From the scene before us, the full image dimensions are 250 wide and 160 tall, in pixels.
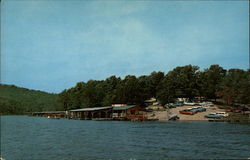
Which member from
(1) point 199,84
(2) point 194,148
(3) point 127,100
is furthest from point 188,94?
(2) point 194,148

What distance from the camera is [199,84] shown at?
119125mm

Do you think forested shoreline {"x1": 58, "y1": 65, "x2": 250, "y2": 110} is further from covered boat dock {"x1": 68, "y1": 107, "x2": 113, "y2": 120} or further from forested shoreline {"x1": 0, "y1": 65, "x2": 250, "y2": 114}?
covered boat dock {"x1": 68, "y1": 107, "x2": 113, "y2": 120}

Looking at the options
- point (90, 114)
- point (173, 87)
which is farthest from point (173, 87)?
point (90, 114)

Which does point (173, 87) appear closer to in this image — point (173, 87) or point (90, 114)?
point (173, 87)

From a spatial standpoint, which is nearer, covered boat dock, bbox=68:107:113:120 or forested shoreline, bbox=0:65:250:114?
forested shoreline, bbox=0:65:250:114

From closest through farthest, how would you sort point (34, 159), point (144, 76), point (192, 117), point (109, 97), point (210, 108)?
point (34, 159)
point (192, 117)
point (210, 108)
point (109, 97)
point (144, 76)

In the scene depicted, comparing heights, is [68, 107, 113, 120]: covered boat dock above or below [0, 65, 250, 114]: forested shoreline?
below

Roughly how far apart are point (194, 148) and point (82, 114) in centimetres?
10075

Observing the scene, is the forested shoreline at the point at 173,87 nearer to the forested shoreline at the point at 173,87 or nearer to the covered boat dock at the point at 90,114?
the forested shoreline at the point at 173,87

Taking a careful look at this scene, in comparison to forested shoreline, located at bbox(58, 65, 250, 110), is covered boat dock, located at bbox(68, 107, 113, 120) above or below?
below

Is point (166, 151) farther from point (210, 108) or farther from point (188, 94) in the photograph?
point (188, 94)

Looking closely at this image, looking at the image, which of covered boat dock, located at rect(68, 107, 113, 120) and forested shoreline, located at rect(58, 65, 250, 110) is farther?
covered boat dock, located at rect(68, 107, 113, 120)

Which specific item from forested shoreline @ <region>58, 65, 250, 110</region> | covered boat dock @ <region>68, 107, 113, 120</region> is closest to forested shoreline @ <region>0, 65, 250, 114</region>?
forested shoreline @ <region>58, 65, 250, 110</region>

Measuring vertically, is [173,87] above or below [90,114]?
above
